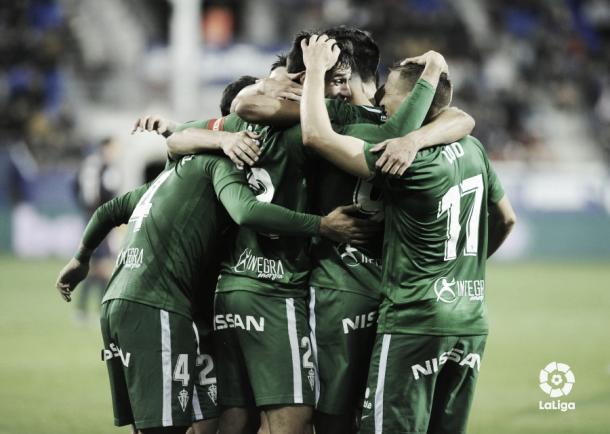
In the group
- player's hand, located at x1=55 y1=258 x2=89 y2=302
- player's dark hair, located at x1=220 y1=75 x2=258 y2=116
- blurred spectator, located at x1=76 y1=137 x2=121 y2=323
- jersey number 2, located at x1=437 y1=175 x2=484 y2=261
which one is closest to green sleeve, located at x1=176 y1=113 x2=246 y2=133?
player's dark hair, located at x1=220 y1=75 x2=258 y2=116

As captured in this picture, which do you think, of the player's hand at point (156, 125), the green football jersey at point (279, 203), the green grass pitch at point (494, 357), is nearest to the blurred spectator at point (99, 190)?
the green grass pitch at point (494, 357)

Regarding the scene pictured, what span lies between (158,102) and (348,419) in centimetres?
2050

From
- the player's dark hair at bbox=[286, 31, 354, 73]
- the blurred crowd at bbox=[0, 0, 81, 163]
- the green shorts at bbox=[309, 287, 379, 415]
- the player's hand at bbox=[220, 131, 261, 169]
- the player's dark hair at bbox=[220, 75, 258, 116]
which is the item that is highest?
the blurred crowd at bbox=[0, 0, 81, 163]

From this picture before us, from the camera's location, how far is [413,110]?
14.8 ft

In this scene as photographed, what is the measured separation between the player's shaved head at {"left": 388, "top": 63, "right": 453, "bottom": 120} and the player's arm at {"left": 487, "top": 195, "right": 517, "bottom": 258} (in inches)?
26.5

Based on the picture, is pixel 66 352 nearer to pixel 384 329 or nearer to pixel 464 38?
pixel 384 329

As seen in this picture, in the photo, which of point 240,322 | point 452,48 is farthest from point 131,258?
point 452,48

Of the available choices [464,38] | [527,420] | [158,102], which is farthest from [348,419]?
[464,38]

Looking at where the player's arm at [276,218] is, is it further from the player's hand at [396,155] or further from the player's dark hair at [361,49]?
the player's dark hair at [361,49]

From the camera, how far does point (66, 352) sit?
10.8 meters

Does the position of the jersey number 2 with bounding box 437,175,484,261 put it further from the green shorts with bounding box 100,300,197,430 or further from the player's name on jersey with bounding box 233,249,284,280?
the green shorts with bounding box 100,300,197,430

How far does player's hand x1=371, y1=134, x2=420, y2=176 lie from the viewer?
4383 millimetres

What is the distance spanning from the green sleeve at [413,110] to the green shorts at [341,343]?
863 millimetres

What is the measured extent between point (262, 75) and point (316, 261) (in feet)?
64.3
